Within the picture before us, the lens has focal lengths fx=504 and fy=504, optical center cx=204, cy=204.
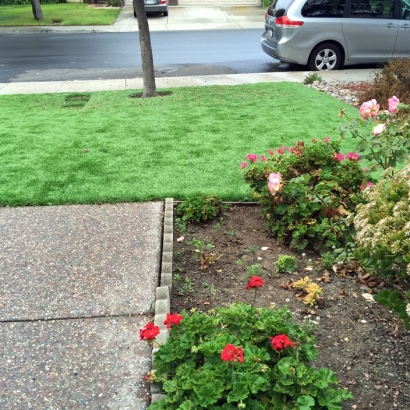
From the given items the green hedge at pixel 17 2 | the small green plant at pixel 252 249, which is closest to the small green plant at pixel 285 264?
the small green plant at pixel 252 249

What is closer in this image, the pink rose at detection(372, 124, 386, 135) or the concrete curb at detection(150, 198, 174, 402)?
the concrete curb at detection(150, 198, 174, 402)

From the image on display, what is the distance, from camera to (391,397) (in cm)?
260

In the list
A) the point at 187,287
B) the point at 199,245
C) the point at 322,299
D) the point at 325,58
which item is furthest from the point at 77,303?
the point at 325,58

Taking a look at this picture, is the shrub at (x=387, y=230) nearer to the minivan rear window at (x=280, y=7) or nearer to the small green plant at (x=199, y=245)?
the small green plant at (x=199, y=245)

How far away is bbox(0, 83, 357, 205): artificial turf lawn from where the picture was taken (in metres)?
A: 5.33

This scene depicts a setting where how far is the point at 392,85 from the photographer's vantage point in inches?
337

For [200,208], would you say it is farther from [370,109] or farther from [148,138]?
[148,138]

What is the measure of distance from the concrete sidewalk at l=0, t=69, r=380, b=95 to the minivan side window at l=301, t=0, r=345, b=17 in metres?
1.30

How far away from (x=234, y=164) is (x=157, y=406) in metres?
3.89

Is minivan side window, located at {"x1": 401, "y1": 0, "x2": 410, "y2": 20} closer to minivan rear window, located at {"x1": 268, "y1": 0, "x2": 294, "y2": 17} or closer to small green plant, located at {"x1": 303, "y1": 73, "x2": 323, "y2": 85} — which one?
minivan rear window, located at {"x1": 268, "y1": 0, "x2": 294, "y2": 17}

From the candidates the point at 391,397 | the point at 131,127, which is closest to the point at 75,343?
the point at 391,397

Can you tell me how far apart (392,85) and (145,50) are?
4.42 meters

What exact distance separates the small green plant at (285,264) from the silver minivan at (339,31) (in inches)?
355

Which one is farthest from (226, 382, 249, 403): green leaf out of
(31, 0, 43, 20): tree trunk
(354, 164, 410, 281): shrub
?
(31, 0, 43, 20): tree trunk
